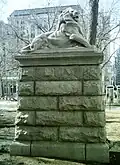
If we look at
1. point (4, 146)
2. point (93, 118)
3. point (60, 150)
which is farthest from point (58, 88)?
point (4, 146)

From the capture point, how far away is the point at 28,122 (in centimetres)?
551

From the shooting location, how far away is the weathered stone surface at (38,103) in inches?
213

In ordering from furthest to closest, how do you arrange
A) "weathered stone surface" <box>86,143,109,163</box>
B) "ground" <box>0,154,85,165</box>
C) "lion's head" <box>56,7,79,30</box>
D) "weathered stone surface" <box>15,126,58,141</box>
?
"lion's head" <box>56,7,79,30</box> → "weathered stone surface" <box>15,126,58,141</box> → "weathered stone surface" <box>86,143,109,163</box> → "ground" <box>0,154,85,165</box>

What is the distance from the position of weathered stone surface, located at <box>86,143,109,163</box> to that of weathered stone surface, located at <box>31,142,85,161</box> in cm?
12

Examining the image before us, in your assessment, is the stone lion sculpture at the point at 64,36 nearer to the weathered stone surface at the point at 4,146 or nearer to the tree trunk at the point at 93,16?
the weathered stone surface at the point at 4,146

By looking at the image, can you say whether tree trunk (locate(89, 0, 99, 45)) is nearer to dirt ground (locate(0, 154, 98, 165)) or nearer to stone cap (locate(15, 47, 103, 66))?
stone cap (locate(15, 47, 103, 66))

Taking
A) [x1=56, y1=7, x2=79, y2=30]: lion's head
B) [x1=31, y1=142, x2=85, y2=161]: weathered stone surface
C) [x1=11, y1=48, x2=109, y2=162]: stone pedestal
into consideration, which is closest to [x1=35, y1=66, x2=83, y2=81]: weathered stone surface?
[x1=11, y1=48, x2=109, y2=162]: stone pedestal

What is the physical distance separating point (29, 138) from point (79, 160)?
1.12m

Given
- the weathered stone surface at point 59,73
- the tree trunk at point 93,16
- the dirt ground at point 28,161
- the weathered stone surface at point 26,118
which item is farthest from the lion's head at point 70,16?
the tree trunk at point 93,16

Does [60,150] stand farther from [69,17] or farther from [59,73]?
[69,17]

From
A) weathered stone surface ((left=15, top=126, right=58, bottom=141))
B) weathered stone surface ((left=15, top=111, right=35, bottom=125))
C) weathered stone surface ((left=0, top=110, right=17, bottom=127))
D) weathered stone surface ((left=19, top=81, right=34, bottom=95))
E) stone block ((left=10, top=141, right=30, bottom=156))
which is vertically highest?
weathered stone surface ((left=19, top=81, right=34, bottom=95))

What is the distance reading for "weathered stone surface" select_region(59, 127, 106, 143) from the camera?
5.25 metres

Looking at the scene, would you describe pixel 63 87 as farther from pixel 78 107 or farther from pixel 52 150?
pixel 52 150

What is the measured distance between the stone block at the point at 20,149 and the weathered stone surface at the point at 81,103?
42.2 inches
